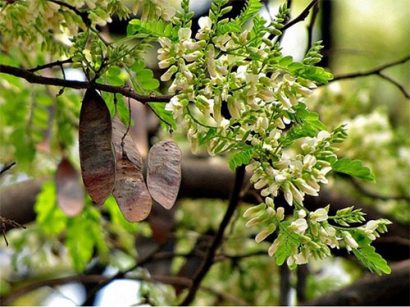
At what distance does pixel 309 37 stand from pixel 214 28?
1.12 feet

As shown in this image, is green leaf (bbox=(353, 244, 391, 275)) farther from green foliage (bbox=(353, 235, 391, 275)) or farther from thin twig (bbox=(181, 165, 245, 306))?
thin twig (bbox=(181, 165, 245, 306))

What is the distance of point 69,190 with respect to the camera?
124 centimetres

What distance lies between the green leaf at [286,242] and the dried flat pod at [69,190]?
59 cm

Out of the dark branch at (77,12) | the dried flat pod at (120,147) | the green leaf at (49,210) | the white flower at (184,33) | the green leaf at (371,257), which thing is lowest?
the green leaf at (49,210)

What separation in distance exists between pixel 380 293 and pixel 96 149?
71 centimetres

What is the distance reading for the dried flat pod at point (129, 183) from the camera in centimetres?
62

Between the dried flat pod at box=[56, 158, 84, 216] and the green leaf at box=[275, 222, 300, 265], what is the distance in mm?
591

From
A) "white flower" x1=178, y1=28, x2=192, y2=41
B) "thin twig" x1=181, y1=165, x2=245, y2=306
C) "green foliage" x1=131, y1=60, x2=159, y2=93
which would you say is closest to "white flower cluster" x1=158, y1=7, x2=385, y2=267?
"white flower" x1=178, y1=28, x2=192, y2=41

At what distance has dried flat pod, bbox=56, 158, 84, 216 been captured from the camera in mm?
1203

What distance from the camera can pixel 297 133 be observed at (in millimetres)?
662

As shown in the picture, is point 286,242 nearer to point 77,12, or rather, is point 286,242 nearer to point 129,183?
point 129,183

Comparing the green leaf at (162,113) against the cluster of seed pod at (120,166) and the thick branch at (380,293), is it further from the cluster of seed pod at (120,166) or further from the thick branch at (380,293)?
the thick branch at (380,293)

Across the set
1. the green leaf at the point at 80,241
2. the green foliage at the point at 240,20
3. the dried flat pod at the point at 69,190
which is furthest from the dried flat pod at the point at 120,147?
the green leaf at the point at 80,241

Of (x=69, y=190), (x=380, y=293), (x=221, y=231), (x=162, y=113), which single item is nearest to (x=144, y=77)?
(x=162, y=113)
